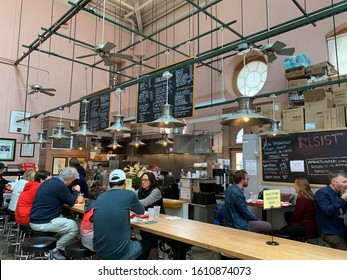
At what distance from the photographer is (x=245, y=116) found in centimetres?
231

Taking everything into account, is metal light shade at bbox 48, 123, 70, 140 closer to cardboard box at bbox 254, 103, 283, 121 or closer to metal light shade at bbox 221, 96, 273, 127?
metal light shade at bbox 221, 96, 273, 127

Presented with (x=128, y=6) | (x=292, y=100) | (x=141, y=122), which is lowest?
(x=141, y=122)

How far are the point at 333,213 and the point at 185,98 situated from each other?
241cm

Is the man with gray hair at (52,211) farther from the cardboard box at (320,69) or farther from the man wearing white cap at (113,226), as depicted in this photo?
the cardboard box at (320,69)

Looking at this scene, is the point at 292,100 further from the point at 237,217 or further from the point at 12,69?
the point at 12,69

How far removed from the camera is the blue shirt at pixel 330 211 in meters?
2.89

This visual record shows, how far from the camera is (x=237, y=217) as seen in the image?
3012 millimetres

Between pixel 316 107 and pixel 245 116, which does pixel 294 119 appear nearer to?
pixel 316 107

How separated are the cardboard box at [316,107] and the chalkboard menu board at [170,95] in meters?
2.64

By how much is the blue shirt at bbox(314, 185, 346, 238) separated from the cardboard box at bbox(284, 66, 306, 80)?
375 cm

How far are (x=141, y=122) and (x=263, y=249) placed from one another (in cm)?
308

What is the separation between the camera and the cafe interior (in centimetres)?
370
